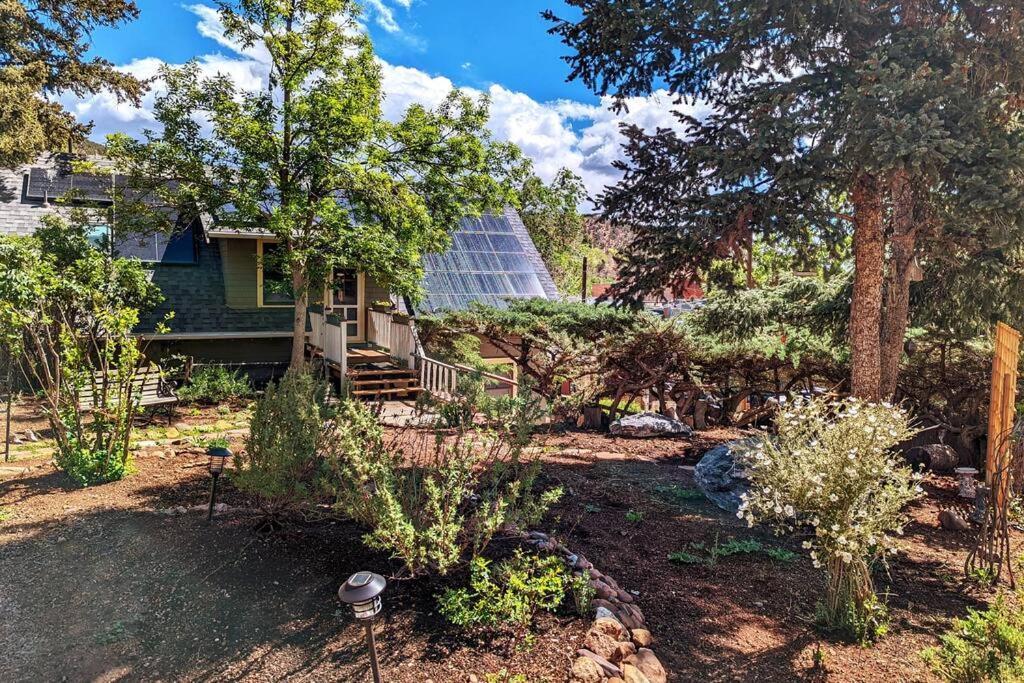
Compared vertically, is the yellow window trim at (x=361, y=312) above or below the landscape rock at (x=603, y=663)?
above

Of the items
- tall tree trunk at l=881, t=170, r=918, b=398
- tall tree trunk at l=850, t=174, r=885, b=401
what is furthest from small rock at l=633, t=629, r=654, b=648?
tall tree trunk at l=881, t=170, r=918, b=398

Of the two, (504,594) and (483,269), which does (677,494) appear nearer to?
(504,594)

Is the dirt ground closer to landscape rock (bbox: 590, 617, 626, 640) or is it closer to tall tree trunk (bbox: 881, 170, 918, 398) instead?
landscape rock (bbox: 590, 617, 626, 640)

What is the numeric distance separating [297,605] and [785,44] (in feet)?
26.5

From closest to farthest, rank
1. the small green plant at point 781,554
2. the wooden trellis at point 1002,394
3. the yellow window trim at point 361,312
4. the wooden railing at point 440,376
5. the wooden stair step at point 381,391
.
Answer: the small green plant at point 781,554 < the wooden trellis at point 1002,394 < the wooden railing at point 440,376 < the wooden stair step at point 381,391 < the yellow window trim at point 361,312

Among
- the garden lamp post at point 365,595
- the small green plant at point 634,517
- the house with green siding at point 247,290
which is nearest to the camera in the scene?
the garden lamp post at point 365,595

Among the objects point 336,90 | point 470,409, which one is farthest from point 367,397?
point 470,409

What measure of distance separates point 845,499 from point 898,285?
19.3 ft

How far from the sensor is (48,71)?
52.1 ft

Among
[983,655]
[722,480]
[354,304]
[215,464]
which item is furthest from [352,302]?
[983,655]

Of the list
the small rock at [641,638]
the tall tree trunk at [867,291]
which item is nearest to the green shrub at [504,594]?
the small rock at [641,638]

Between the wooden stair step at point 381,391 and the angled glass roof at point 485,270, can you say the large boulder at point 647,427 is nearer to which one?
the wooden stair step at point 381,391

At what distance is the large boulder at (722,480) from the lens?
6.72 metres

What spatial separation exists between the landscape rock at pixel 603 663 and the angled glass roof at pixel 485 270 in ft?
32.2
